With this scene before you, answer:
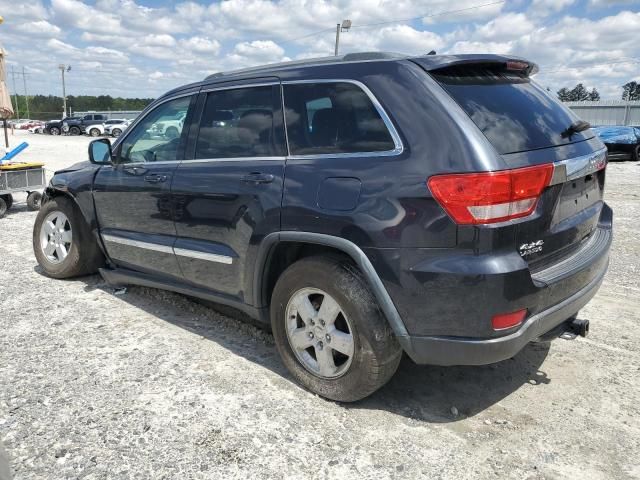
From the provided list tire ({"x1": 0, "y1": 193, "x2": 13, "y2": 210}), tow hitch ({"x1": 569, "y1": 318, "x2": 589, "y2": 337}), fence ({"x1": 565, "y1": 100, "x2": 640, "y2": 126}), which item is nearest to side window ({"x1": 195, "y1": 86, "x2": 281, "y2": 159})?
tow hitch ({"x1": 569, "y1": 318, "x2": 589, "y2": 337})

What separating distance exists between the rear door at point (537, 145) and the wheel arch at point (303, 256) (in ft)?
2.21

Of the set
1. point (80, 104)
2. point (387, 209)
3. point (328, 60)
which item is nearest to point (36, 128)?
point (80, 104)

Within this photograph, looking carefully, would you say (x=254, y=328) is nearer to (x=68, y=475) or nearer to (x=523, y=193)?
(x=68, y=475)

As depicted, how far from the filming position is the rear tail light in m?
2.53

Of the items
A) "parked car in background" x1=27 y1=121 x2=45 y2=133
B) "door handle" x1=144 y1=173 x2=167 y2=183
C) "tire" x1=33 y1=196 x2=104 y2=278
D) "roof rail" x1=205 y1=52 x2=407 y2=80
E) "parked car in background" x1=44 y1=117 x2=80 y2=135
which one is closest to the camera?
"roof rail" x1=205 y1=52 x2=407 y2=80

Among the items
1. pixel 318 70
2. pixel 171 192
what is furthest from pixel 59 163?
pixel 318 70

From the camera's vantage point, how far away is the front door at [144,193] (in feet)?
13.1

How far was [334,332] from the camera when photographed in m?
3.01

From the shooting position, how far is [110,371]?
11.5 feet

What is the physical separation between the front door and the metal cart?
5022 millimetres

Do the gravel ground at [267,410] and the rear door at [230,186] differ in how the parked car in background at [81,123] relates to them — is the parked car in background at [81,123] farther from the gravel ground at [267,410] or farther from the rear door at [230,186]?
the rear door at [230,186]

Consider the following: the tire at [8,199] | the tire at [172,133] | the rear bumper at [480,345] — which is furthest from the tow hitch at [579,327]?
the tire at [8,199]

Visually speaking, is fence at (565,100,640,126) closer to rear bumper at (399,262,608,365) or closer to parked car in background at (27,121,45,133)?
rear bumper at (399,262,608,365)

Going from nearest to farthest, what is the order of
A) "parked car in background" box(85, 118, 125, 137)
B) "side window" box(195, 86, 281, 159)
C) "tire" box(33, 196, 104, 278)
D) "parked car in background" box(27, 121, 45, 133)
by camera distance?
"side window" box(195, 86, 281, 159) < "tire" box(33, 196, 104, 278) < "parked car in background" box(85, 118, 125, 137) < "parked car in background" box(27, 121, 45, 133)
